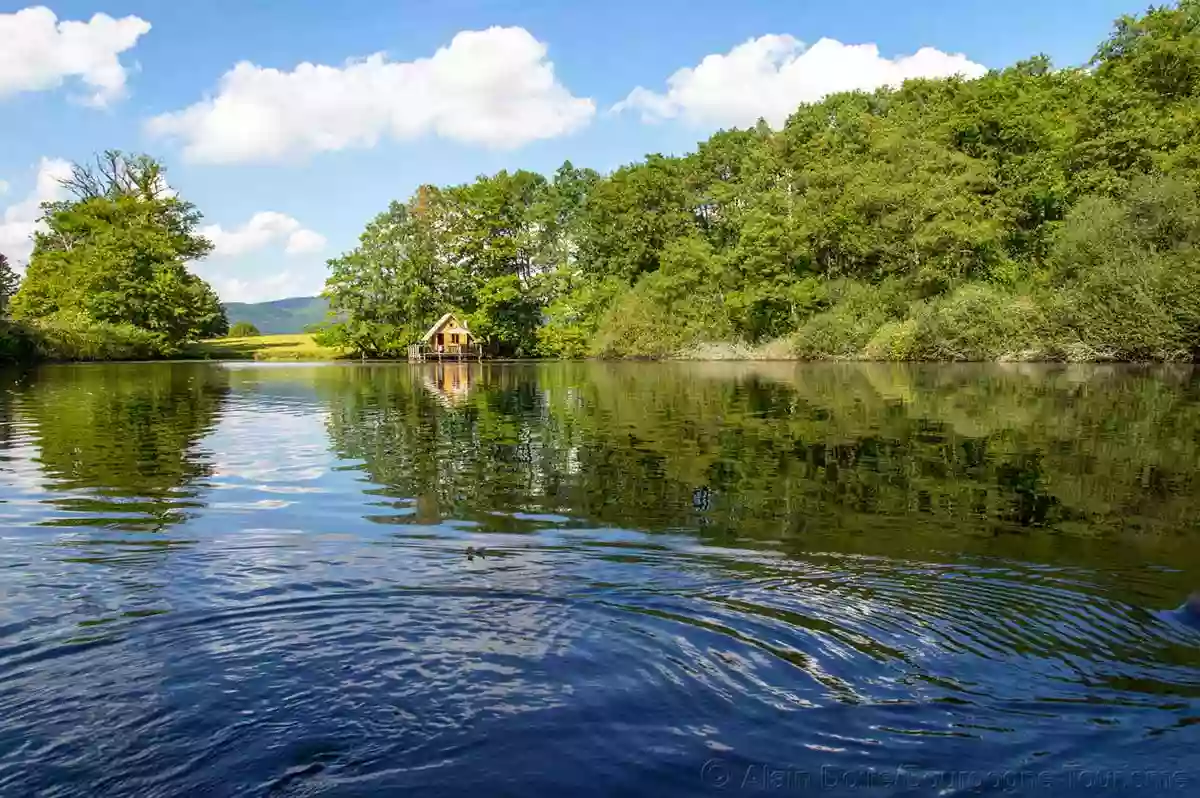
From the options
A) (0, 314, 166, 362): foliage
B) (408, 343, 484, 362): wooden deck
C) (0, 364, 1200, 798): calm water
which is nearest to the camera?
(0, 364, 1200, 798): calm water

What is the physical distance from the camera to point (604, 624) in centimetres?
651

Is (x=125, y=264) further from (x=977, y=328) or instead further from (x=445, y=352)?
(x=977, y=328)

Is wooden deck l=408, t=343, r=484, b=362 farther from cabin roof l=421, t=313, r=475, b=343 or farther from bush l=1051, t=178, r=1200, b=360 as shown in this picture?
bush l=1051, t=178, r=1200, b=360

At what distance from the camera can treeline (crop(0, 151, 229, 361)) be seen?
7512 cm

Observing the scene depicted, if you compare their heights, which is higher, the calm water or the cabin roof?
the cabin roof

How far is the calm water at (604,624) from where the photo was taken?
14.7 ft

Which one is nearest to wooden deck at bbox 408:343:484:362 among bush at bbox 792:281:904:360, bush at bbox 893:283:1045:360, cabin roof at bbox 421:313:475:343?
cabin roof at bbox 421:313:475:343

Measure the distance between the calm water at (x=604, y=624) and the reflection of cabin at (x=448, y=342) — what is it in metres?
66.3

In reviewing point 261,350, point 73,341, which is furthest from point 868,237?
point 261,350

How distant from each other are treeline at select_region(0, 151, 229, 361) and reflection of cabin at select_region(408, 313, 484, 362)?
2567 centimetres

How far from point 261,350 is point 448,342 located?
30144 mm

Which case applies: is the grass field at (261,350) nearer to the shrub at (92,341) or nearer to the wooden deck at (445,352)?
the shrub at (92,341)

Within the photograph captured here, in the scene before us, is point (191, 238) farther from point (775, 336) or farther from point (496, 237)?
point (775, 336)

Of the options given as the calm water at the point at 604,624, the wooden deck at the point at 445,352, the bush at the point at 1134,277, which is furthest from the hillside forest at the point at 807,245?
the calm water at the point at 604,624
